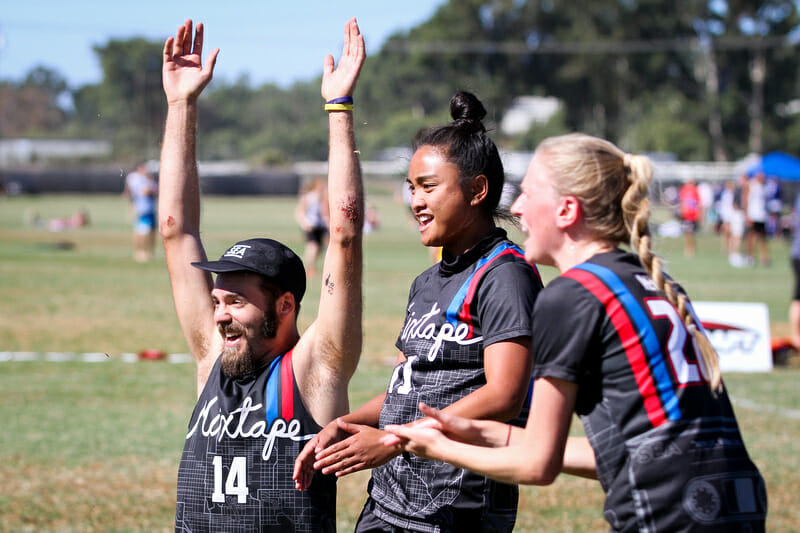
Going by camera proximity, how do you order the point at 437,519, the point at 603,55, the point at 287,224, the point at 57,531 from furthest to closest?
the point at 603,55 < the point at 287,224 < the point at 57,531 < the point at 437,519

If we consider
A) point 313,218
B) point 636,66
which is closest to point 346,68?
point 313,218

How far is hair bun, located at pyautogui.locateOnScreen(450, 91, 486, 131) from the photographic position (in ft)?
11.7

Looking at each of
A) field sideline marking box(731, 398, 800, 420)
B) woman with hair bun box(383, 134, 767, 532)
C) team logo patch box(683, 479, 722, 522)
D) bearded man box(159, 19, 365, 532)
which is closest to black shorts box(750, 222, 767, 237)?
field sideline marking box(731, 398, 800, 420)

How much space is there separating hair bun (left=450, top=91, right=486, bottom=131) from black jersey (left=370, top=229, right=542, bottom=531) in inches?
16.7

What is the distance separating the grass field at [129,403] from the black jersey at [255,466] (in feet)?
4.50

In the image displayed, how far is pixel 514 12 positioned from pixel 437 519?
91.0 m

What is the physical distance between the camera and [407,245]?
31.3 m

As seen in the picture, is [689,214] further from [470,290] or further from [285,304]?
[285,304]

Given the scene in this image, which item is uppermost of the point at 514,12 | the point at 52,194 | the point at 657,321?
the point at 514,12

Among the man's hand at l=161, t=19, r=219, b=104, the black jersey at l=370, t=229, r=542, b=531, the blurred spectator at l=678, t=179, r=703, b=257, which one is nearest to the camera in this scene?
the black jersey at l=370, t=229, r=542, b=531

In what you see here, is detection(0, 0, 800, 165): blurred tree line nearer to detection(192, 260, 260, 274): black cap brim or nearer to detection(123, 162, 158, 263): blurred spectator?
detection(123, 162, 158, 263): blurred spectator

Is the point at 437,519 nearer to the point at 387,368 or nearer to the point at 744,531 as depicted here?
the point at 744,531

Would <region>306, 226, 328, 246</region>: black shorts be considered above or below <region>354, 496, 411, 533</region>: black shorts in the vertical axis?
above

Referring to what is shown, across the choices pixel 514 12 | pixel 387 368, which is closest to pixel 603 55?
pixel 514 12
